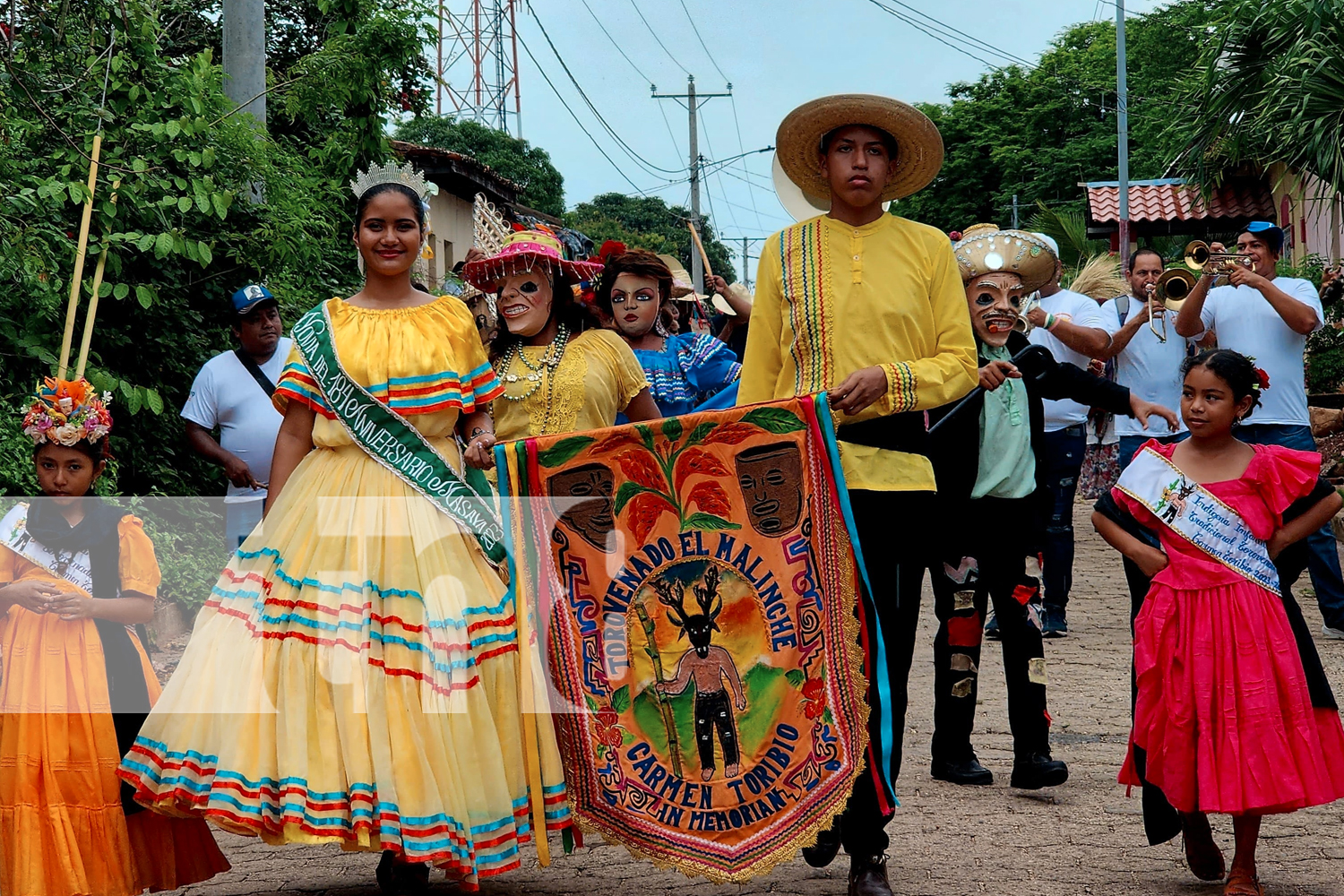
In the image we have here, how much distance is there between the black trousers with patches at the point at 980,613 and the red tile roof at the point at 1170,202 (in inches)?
838

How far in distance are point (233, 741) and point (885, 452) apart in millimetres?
1944

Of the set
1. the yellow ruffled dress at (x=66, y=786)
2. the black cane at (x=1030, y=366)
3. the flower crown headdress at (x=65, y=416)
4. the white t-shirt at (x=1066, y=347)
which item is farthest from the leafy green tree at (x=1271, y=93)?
the yellow ruffled dress at (x=66, y=786)

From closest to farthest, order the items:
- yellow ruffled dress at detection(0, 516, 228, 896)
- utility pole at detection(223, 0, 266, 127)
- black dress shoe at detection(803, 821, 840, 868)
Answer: yellow ruffled dress at detection(0, 516, 228, 896) < black dress shoe at detection(803, 821, 840, 868) < utility pole at detection(223, 0, 266, 127)

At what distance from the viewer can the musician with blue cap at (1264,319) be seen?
7336 millimetres

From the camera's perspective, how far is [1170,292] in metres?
8.22

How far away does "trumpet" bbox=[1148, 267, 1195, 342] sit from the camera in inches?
322

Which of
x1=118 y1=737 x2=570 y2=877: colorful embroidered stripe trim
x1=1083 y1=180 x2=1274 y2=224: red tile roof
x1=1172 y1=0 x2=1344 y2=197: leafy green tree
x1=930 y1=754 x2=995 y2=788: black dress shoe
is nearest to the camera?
x1=118 y1=737 x2=570 y2=877: colorful embroidered stripe trim

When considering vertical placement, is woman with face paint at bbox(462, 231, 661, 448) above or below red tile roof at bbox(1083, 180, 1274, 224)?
below

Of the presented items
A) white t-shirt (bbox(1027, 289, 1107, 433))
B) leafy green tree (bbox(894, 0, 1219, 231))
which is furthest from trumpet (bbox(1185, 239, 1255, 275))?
leafy green tree (bbox(894, 0, 1219, 231))

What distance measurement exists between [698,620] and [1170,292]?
4.74 meters

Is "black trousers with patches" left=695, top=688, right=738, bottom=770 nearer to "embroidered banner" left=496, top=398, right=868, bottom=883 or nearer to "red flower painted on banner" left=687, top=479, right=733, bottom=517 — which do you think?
"embroidered banner" left=496, top=398, right=868, bottom=883

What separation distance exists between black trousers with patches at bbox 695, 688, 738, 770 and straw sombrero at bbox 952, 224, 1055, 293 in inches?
82.1

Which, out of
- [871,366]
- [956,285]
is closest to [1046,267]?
[956,285]

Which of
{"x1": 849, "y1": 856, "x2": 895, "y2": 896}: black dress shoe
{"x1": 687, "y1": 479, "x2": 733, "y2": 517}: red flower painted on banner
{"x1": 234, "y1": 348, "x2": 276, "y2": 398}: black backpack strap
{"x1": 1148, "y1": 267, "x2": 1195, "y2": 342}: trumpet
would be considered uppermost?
{"x1": 1148, "y1": 267, "x2": 1195, "y2": 342}: trumpet
